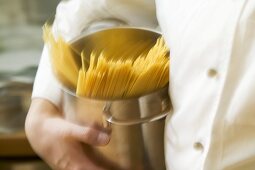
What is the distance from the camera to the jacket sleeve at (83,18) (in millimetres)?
619

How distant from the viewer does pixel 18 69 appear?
981 millimetres

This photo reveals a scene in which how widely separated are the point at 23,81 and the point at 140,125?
50 centimetres

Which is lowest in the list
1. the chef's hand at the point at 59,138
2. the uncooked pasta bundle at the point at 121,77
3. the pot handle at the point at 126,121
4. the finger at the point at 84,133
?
the chef's hand at the point at 59,138

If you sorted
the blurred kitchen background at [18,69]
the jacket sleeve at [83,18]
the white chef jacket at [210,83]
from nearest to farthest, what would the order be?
1. the white chef jacket at [210,83]
2. the jacket sleeve at [83,18]
3. the blurred kitchen background at [18,69]

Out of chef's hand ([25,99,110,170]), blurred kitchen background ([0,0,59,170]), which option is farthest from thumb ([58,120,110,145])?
blurred kitchen background ([0,0,59,170])

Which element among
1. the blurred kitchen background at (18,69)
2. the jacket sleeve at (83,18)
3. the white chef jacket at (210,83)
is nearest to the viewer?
the white chef jacket at (210,83)

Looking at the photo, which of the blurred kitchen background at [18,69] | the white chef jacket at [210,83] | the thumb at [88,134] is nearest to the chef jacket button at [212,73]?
the white chef jacket at [210,83]

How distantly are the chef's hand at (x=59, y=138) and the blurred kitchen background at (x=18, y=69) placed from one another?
0.33m

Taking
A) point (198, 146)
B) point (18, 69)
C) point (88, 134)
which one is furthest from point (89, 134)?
point (18, 69)

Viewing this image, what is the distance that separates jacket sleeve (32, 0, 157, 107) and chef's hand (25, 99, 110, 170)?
0.02 meters

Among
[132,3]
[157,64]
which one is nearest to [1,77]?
[132,3]

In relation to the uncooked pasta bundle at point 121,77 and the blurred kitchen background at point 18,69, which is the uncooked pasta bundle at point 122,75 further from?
the blurred kitchen background at point 18,69

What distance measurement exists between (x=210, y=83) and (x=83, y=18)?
232 millimetres

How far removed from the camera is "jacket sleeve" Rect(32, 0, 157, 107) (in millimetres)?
619
